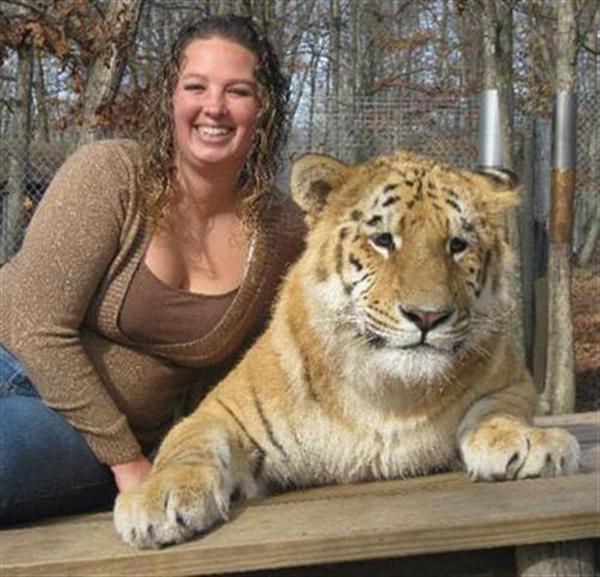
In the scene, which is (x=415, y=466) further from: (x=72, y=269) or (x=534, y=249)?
(x=534, y=249)

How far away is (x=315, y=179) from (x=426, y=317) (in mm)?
471

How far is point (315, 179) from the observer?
2182 millimetres

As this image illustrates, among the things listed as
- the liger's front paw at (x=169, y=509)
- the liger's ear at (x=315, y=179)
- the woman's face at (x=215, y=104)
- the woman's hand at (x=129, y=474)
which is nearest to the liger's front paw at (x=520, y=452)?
the liger's front paw at (x=169, y=509)

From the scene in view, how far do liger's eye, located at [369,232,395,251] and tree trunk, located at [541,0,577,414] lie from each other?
9.99 feet

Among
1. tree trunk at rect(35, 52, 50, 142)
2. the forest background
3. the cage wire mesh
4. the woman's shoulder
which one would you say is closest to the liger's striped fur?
the woman's shoulder

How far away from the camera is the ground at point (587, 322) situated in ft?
23.0

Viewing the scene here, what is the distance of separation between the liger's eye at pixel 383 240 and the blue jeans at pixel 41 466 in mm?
744

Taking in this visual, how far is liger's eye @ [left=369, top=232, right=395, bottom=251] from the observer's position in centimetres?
199

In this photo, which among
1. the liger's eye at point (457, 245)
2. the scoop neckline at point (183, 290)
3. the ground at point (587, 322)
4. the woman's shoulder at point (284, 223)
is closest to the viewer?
the liger's eye at point (457, 245)

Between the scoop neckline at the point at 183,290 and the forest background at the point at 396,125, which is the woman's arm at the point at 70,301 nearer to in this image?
the scoop neckline at the point at 183,290

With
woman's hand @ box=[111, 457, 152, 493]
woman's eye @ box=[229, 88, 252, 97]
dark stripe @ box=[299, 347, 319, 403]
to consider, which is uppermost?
woman's eye @ box=[229, 88, 252, 97]

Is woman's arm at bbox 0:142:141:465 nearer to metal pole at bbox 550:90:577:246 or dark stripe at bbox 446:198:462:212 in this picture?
dark stripe at bbox 446:198:462:212

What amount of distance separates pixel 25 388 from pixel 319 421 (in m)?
0.67

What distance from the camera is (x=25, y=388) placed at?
230 centimetres
